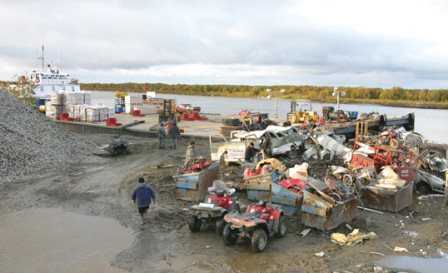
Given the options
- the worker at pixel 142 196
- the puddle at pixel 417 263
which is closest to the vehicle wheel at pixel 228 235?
the worker at pixel 142 196

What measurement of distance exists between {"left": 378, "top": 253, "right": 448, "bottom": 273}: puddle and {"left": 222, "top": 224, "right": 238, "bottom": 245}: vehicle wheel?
295 centimetres

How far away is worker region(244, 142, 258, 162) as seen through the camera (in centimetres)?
1719

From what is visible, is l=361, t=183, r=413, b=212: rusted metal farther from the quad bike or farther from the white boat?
the white boat

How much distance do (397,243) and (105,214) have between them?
7.21 m

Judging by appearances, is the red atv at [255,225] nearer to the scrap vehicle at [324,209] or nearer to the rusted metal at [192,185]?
the scrap vehicle at [324,209]

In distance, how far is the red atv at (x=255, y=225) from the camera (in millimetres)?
9000

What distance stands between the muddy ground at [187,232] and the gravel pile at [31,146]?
1037 mm

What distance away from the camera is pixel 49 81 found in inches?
2088

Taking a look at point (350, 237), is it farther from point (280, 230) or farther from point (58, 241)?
point (58, 241)

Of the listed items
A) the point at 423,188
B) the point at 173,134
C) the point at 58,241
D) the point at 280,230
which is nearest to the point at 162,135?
the point at 173,134

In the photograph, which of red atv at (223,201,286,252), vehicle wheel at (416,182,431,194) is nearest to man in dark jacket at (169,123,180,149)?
vehicle wheel at (416,182,431,194)

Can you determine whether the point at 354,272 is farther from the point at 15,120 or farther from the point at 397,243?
the point at 15,120

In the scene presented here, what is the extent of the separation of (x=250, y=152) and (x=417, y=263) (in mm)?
8911

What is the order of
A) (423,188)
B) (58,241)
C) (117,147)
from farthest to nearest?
(117,147), (423,188), (58,241)
